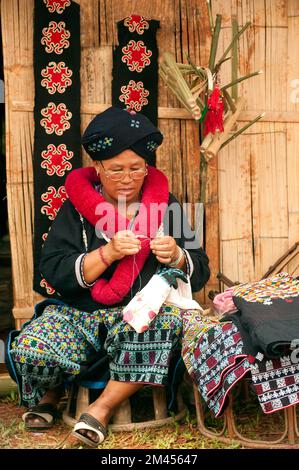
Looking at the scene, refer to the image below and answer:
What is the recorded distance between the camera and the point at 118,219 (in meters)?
3.95

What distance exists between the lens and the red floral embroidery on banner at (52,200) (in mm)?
4449

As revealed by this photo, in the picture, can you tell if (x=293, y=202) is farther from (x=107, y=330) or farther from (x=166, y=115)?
(x=107, y=330)

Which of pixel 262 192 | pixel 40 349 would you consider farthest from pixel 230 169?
pixel 40 349

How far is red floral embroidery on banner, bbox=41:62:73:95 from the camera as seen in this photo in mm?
4402

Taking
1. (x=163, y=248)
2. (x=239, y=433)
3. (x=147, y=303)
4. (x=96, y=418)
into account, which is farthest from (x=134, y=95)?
(x=239, y=433)

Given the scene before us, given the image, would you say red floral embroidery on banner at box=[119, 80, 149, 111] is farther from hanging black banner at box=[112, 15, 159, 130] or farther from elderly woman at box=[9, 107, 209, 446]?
elderly woman at box=[9, 107, 209, 446]

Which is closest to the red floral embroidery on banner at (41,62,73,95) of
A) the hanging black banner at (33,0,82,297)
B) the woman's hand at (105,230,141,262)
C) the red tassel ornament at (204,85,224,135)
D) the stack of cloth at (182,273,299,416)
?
the hanging black banner at (33,0,82,297)

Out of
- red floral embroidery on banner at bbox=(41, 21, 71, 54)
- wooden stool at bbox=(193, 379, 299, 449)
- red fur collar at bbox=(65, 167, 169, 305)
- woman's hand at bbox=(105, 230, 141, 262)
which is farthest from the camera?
red floral embroidery on banner at bbox=(41, 21, 71, 54)

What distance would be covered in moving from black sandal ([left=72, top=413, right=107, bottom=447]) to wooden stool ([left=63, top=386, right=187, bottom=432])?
20 centimetres

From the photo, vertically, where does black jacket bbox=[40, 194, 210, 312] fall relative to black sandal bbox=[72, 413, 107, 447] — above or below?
above

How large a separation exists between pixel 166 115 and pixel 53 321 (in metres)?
1.42

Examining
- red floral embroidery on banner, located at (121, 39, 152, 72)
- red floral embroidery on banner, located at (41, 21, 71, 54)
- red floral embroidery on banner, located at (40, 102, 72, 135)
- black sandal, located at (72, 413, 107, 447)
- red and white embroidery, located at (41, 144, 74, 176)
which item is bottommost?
black sandal, located at (72, 413, 107, 447)

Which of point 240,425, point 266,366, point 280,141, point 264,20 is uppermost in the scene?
point 264,20

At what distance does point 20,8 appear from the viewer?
4453mm
